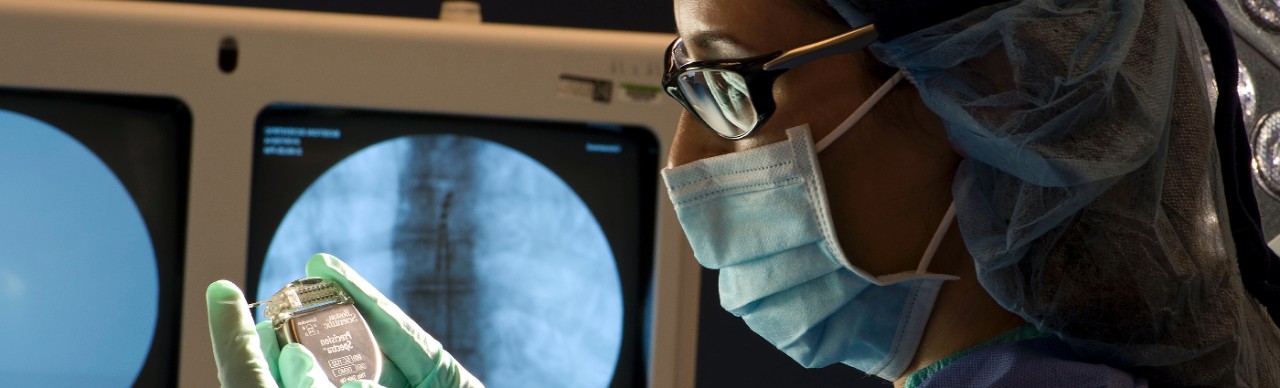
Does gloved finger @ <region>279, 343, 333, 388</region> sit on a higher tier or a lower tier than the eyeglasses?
lower

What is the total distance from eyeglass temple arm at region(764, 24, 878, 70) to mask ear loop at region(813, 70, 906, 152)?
6cm

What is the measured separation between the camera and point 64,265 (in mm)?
1535

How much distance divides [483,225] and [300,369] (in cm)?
64

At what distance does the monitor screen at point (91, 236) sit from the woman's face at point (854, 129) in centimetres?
82

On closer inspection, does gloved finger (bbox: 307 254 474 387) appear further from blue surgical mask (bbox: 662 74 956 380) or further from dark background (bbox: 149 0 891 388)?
dark background (bbox: 149 0 891 388)

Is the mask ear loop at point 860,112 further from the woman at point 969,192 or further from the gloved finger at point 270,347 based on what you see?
the gloved finger at point 270,347

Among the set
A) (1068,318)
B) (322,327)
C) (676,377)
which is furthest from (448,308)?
(1068,318)

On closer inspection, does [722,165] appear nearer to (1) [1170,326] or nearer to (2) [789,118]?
(2) [789,118]

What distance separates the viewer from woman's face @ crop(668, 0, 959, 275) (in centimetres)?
103

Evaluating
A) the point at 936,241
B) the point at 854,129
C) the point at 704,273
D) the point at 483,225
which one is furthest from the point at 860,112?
the point at 704,273

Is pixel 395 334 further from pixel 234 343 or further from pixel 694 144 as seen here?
pixel 694 144

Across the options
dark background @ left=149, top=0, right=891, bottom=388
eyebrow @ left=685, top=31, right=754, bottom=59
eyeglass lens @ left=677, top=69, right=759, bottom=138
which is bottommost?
dark background @ left=149, top=0, right=891, bottom=388

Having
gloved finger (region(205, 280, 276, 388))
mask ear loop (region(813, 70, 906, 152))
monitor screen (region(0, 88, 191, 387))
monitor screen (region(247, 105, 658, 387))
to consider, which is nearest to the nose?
mask ear loop (region(813, 70, 906, 152))

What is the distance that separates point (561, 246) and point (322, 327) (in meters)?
0.61
